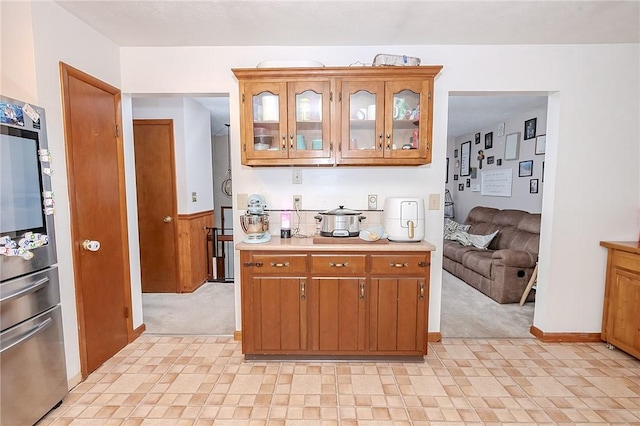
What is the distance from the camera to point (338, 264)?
2.16 meters

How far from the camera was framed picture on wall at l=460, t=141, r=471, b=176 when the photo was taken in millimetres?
6176

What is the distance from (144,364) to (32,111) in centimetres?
177

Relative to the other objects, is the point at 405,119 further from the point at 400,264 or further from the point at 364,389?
the point at 364,389

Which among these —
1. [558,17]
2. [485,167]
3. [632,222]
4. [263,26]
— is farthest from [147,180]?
[485,167]

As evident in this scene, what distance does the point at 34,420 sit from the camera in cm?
162

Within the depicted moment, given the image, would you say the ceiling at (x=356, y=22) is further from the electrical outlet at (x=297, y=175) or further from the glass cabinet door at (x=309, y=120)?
the electrical outlet at (x=297, y=175)

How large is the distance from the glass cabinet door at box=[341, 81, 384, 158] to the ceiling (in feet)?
1.34

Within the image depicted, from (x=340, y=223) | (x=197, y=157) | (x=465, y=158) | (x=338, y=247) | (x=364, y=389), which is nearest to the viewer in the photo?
(x=364, y=389)

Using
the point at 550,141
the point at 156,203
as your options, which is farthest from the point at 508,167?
the point at 156,203

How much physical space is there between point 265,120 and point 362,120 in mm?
702

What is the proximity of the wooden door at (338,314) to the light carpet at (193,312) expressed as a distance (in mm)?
991

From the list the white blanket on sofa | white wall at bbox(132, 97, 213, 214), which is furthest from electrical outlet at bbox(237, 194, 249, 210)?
the white blanket on sofa

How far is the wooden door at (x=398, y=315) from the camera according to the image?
2.16 meters

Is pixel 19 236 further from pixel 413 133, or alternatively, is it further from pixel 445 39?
pixel 445 39
